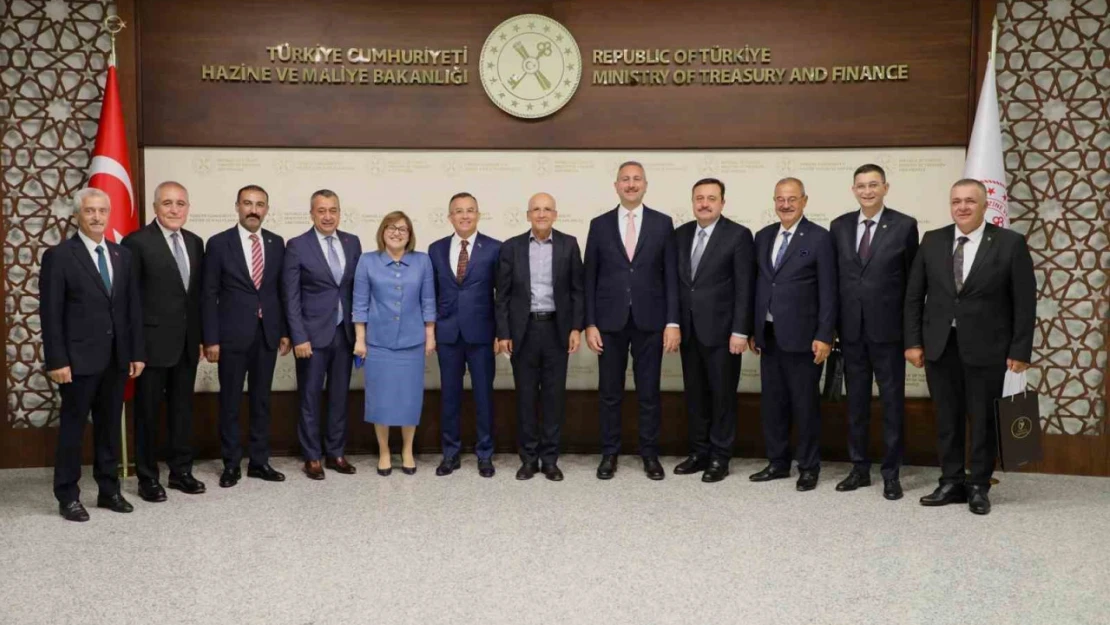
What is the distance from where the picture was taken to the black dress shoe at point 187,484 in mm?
4457

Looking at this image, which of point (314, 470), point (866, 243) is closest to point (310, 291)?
point (314, 470)

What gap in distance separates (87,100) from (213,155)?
76 cm

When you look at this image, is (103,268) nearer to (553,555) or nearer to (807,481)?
(553,555)

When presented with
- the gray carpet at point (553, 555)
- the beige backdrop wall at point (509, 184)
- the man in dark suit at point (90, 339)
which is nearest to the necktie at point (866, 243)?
the beige backdrop wall at point (509, 184)

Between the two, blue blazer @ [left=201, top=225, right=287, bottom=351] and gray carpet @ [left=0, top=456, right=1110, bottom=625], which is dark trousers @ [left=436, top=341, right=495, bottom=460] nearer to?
gray carpet @ [left=0, top=456, right=1110, bottom=625]

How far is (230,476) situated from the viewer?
463cm

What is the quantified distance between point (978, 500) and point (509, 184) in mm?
3123

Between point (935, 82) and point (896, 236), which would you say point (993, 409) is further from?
point (935, 82)

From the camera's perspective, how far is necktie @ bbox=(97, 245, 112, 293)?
13.0 feet

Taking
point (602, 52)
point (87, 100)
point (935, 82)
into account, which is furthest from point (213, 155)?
point (935, 82)

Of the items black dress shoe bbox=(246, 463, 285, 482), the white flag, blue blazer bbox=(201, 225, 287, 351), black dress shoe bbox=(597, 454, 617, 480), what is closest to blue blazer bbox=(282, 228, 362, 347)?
blue blazer bbox=(201, 225, 287, 351)

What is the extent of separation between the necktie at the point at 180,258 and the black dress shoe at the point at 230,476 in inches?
39.1

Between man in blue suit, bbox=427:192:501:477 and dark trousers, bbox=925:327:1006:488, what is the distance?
231 cm

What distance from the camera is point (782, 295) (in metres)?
4.55
